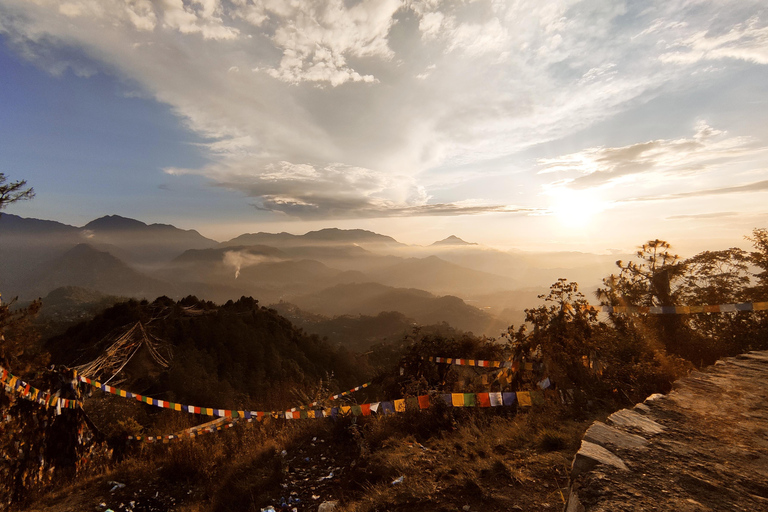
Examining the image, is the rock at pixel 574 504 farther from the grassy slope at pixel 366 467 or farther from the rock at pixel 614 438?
the grassy slope at pixel 366 467

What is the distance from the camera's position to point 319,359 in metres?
38.3

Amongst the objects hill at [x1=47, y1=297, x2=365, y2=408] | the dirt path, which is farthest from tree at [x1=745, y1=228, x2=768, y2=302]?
hill at [x1=47, y1=297, x2=365, y2=408]

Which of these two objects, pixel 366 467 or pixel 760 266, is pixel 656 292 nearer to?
pixel 760 266

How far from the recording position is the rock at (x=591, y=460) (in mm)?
2674

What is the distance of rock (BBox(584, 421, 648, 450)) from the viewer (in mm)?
3016

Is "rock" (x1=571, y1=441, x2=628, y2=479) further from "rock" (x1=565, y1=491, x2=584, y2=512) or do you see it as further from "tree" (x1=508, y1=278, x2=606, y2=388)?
"tree" (x1=508, y1=278, x2=606, y2=388)

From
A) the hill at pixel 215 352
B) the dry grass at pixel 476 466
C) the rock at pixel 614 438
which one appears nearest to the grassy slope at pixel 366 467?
the dry grass at pixel 476 466

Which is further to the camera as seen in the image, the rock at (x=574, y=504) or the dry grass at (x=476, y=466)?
the dry grass at (x=476, y=466)

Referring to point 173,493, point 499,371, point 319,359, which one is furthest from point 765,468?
point 319,359

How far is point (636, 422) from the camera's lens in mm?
3422

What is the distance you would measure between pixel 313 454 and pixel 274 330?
108 ft

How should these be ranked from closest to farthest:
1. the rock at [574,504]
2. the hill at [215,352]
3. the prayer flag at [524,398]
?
1. the rock at [574,504]
2. the prayer flag at [524,398]
3. the hill at [215,352]

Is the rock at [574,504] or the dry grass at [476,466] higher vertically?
the rock at [574,504]

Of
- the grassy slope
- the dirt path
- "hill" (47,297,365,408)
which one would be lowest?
"hill" (47,297,365,408)
